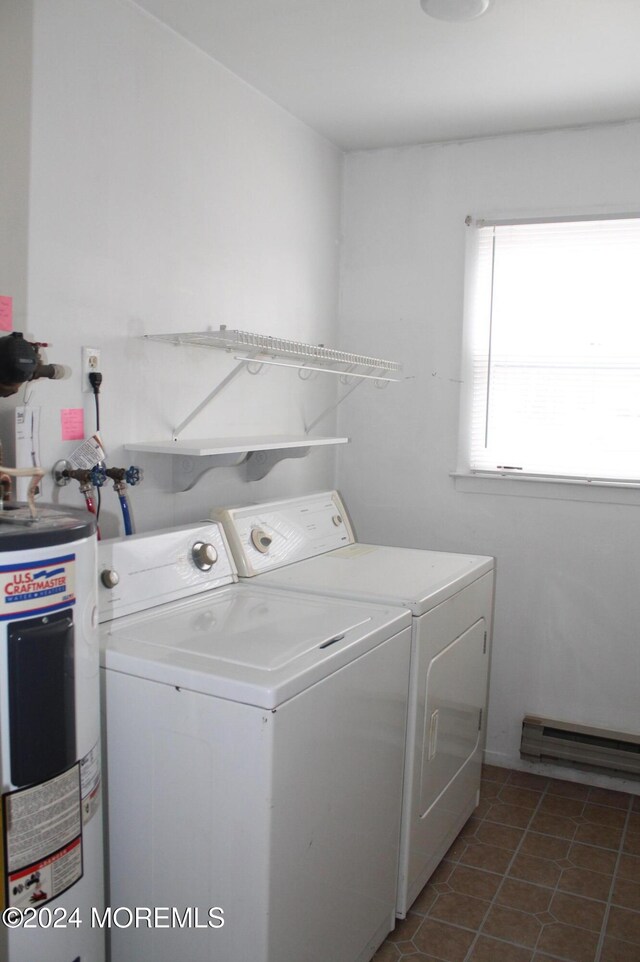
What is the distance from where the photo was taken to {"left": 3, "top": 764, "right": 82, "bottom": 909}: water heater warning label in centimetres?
129

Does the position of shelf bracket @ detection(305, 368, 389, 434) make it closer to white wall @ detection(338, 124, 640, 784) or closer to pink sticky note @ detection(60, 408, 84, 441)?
white wall @ detection(338, 124, 640, 784)

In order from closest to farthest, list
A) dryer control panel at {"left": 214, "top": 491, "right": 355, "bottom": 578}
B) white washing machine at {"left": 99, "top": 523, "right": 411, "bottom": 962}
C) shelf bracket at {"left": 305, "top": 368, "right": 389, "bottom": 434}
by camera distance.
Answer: white washing machine at {"left": 99, "top": 523, "right": 411, "bottom": 962} → dryer control panel at {"left": 214, "top": 491, "right": 355, "bottom": 578} → shelf bracket at {"left": 305, "top": 368, "right": 389, "bottom": 434}

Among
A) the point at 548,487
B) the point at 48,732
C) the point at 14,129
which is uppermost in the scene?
the point at 14,129

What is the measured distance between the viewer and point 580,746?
292 cm

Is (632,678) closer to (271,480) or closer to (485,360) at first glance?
(485,360)

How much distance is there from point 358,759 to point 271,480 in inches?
51.9

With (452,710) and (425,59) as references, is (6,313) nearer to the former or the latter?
(425,59)

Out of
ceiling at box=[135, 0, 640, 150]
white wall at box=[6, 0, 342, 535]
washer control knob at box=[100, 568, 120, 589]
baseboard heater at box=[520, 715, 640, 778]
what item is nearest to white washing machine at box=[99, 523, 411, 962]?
washer control knob at box=[100, 568, 120, 589]

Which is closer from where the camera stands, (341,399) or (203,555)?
(203,555)

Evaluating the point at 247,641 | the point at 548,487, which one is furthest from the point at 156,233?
the point at 548,487

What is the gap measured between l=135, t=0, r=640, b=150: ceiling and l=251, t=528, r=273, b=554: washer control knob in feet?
4.70

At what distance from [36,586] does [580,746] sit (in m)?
2.35

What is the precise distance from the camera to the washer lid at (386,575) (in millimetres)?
2113

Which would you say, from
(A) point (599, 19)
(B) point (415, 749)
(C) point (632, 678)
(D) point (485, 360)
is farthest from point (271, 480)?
(A) point (599, 19)
